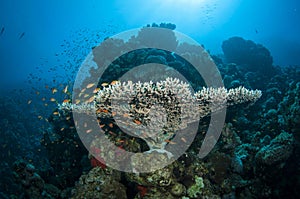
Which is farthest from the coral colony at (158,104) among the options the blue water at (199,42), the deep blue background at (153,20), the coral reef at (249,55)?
the deep blue background at (153,20)

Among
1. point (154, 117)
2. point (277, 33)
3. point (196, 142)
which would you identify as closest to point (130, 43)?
point (196, 142)

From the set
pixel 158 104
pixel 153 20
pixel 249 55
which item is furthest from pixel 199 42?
pixel 158 104

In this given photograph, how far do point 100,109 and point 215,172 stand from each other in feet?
11.2

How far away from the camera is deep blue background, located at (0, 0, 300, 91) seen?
5822 cm

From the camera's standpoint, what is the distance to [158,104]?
3795 millimetres

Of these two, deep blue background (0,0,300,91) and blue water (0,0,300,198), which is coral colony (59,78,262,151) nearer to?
blue water (0,0,300,198)

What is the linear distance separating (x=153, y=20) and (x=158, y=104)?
7790 centimetres

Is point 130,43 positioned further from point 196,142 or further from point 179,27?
point 179,27

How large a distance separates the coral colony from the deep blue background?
55.8 m

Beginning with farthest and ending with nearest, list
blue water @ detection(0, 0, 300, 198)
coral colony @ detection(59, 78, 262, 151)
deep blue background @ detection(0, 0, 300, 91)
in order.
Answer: deep blue background @ detection(0, 0, 300, 91) < blue water @ detection(0, 0, 300, 198) < coral colony @ detection(59, 78, 262, 151)

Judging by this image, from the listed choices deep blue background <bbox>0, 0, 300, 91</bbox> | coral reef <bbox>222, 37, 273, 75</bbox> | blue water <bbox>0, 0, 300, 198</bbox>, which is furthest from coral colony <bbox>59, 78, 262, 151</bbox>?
deep blue background <bbox>0, 0, 300, 91</bbox>

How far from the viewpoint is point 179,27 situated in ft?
287

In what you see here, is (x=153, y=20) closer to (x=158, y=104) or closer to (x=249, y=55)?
(x=249, y=55)

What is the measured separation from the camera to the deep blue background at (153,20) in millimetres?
58219
